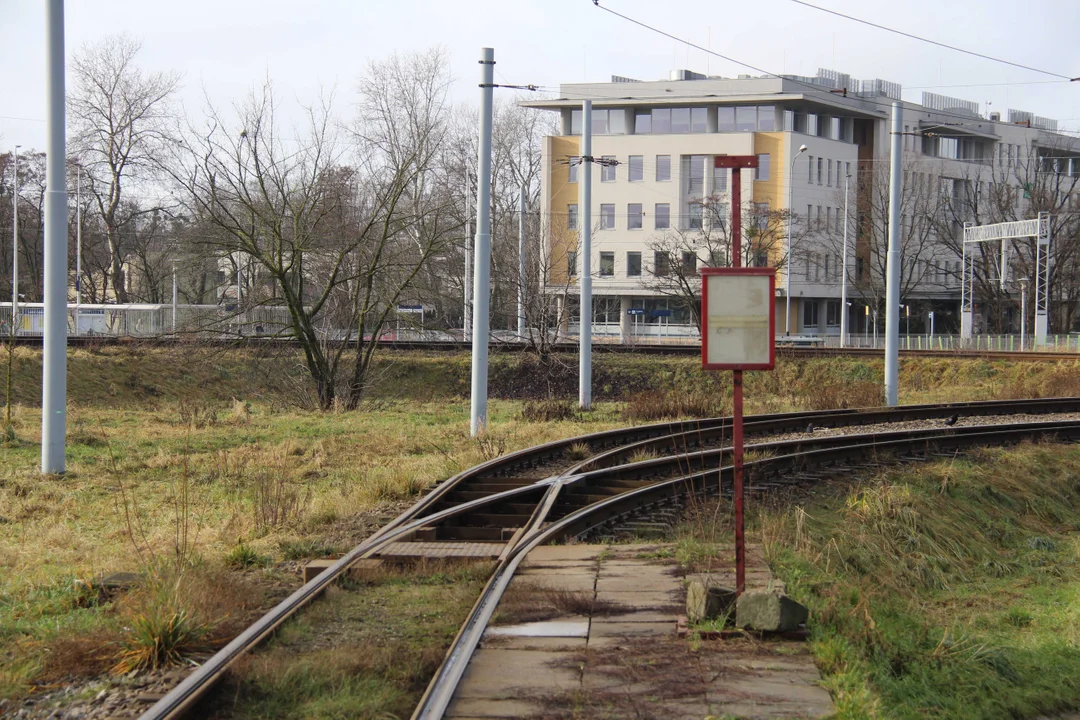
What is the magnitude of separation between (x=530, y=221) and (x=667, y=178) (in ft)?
39.3

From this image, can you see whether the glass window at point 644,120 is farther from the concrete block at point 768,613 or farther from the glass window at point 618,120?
the concrete block at point 768,613

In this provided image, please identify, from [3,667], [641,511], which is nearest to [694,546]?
[641,511]

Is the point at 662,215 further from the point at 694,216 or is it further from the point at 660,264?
the point at 660,264

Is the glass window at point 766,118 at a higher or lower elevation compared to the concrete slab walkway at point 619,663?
higher

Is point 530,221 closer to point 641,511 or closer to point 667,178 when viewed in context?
point 667,178

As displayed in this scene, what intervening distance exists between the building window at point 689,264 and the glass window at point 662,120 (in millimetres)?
11972

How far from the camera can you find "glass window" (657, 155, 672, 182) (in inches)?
2793

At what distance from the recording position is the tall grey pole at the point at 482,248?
1756cm

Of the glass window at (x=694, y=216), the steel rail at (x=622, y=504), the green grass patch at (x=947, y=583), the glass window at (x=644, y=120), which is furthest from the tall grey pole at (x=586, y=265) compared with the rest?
the glass window at (x=644, y=120)

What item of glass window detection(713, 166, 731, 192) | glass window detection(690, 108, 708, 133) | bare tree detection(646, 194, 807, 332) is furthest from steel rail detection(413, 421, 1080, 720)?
glass window detection(690, 108, 708, 133)

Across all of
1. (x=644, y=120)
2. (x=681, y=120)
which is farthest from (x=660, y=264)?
(x=644, y=120)

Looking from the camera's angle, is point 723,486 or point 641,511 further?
point 723,486

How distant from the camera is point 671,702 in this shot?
5.40 meters

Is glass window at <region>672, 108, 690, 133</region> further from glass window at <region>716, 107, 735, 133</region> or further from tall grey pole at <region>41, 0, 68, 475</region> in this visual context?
tall grey pole at <region>41, 0, 68, 475</region>
